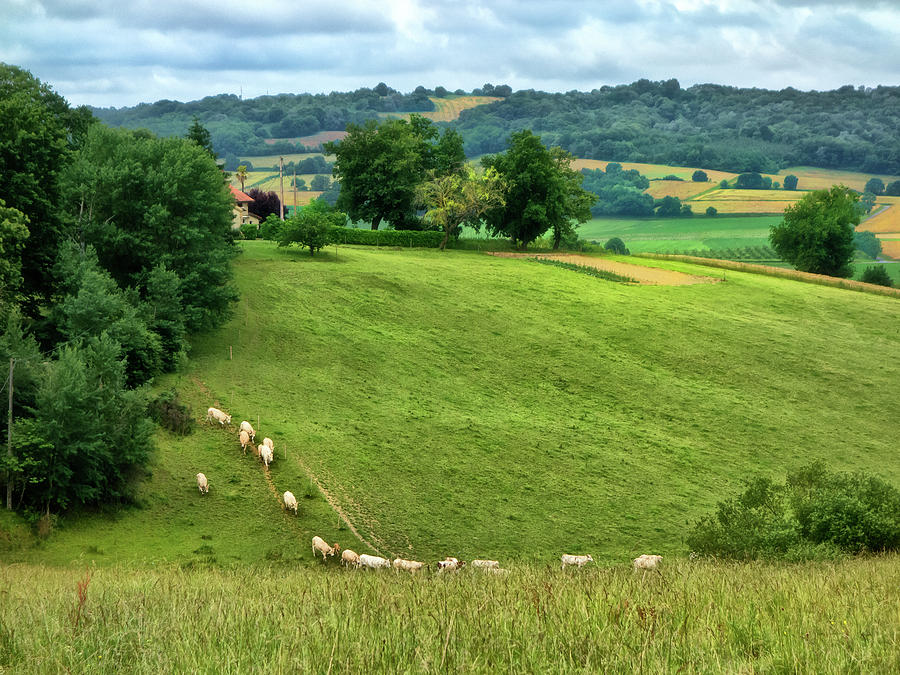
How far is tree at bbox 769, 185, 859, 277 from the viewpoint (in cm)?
8719

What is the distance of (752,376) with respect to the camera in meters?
44.6

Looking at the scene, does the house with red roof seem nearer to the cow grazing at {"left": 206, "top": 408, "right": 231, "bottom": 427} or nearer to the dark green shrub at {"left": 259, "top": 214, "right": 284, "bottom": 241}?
the dark green shrub at {"left": 259, "top": 214, "right": 284, "bottom": 241}

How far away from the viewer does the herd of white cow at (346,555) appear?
19.7 metres

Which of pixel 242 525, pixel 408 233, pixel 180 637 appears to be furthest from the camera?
pixel 408 233

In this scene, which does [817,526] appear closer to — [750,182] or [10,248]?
[10,248]

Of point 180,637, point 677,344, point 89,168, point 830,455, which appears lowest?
point 830,455

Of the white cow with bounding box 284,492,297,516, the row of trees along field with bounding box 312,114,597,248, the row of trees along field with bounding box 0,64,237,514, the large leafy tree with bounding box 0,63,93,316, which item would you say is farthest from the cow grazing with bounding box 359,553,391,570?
the row of trees along field with bounding box 312,114,597,248

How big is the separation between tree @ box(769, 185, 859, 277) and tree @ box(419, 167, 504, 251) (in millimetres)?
37935

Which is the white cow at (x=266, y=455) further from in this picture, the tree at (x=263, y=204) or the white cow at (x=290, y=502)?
the tree at (x=263, y=204)

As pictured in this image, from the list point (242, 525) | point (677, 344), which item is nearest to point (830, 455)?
point (677, 344)

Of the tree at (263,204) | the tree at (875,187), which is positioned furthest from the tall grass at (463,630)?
the tree at (875,187)

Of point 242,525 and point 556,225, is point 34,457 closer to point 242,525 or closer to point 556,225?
point 242,525

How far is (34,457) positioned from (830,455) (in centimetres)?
3152

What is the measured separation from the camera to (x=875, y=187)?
188 m
